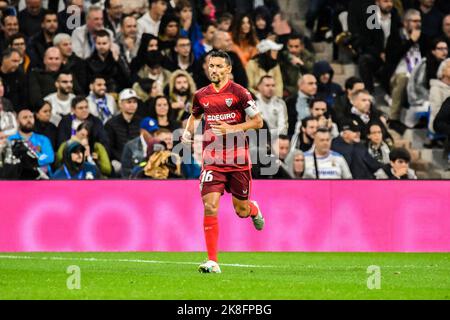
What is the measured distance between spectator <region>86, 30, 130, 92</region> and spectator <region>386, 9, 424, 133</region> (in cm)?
467

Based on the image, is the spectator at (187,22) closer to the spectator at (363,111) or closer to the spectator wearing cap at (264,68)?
the spectator wearing cap at (264,68)

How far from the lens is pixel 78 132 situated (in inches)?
692

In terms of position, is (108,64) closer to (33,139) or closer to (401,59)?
(33,139)

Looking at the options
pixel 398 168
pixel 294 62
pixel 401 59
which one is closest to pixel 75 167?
pixel 294 62

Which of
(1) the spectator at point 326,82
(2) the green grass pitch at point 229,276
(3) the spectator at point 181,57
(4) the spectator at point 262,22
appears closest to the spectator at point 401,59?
(1) the spectator at point 326,82

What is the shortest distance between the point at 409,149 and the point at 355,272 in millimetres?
7139

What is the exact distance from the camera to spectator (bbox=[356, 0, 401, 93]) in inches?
780

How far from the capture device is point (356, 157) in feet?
58.4

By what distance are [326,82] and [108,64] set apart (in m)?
3.80

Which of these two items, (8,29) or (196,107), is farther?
(8,29)

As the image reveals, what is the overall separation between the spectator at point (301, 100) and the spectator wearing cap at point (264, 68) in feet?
1.06
